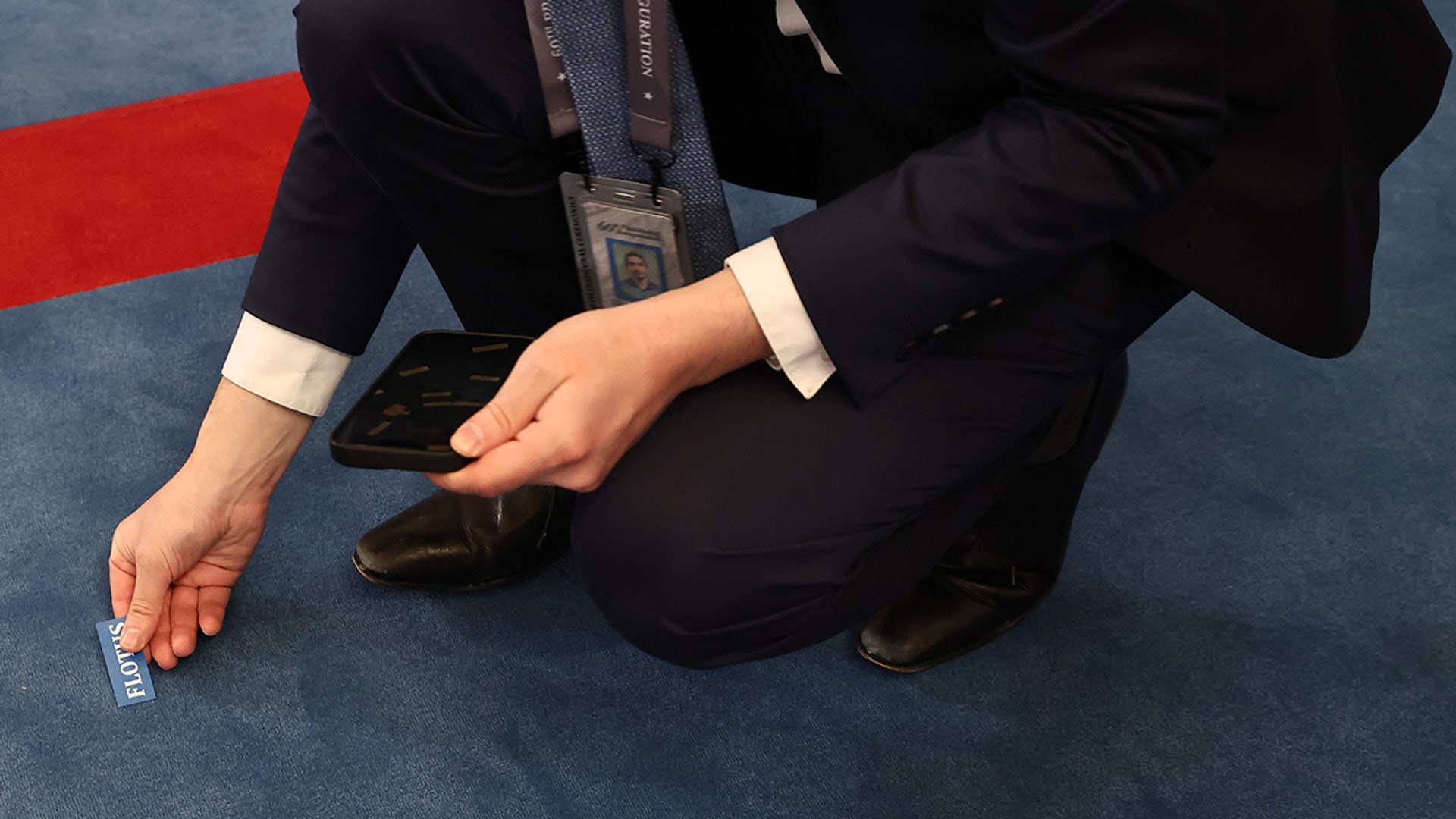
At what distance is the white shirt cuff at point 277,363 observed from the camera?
3.13ft

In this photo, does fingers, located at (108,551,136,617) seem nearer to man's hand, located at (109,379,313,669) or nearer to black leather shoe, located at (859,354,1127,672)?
man's hand, located at (109,379,313,669)

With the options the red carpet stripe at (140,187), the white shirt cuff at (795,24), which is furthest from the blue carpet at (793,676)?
the white shirt cuff at (795,24)

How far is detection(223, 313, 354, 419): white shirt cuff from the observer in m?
0.95

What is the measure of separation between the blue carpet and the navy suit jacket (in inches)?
12.7

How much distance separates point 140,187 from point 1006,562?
4.15 ft

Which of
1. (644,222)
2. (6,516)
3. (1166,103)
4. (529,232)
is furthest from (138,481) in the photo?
(1166,103)

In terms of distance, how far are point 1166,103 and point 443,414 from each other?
482mm

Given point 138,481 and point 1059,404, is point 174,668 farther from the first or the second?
point 1059,404

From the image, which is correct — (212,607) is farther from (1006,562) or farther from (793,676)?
(1006,562)

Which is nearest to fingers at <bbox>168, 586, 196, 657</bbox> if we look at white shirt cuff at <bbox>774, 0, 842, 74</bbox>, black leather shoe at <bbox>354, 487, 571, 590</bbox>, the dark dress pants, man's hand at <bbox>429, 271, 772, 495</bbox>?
black leather shoe at <bbox>354, 487, 571, 590</bbox>

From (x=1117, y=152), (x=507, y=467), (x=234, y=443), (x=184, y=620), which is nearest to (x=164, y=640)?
(x=184, y=620)

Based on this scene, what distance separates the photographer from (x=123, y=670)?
38.0 inches

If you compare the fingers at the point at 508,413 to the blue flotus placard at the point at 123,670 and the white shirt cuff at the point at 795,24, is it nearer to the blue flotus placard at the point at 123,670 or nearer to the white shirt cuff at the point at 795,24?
the white shirt cuff at the point at 795,24

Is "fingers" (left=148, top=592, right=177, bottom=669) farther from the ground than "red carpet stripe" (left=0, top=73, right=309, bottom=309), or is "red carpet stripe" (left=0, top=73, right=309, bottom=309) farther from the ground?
"red carpet stripe" (left=0, top=73, right=309, bottom=309)
